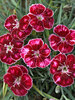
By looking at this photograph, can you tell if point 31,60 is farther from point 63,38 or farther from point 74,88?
point 74,88

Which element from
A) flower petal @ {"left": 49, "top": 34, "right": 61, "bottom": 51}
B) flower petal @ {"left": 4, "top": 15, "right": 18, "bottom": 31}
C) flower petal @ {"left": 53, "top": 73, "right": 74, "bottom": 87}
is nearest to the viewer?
flower petal @ {"left": 53, "top": 73, "right": 74, "bottom": 87}

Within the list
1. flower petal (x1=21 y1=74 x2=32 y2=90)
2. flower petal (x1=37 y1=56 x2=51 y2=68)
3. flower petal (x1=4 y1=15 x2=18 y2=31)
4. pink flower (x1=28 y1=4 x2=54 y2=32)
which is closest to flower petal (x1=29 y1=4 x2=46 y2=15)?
pink flower (x1=28 y1=4 x2=54 y2=32)

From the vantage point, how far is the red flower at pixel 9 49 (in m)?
1.54

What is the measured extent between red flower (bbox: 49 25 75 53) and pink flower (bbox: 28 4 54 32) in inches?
4.2

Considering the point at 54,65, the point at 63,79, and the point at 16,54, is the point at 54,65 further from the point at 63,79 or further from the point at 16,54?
the point at 16,54

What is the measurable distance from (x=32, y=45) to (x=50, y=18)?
1.01 feet

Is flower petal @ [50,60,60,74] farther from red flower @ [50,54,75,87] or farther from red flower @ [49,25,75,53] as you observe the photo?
red flower @ [49,25,75,53]

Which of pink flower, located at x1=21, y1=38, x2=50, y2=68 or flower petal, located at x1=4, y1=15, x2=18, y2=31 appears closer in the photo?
pink flower, located at x1=21, y1=38, x2=50, y2=68

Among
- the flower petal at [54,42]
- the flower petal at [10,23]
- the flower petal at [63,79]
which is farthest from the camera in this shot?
the flower petal at [10,23]

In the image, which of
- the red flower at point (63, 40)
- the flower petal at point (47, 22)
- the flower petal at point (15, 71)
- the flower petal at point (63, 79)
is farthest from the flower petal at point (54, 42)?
the flower petal at point (15, 71)

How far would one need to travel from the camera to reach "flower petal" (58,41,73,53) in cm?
148

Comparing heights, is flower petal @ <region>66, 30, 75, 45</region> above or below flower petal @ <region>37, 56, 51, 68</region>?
above

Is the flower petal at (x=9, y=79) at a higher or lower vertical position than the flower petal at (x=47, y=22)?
lower

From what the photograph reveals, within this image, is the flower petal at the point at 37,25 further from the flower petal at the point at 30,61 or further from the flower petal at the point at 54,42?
the flower petal at the point at 30,61
